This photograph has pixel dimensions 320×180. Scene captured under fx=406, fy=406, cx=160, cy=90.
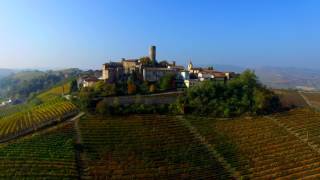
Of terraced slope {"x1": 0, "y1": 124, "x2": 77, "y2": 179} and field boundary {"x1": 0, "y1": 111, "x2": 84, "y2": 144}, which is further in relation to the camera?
field boundary {"x1": 0, "y1": 111, "x2": 84, "y2": 144}

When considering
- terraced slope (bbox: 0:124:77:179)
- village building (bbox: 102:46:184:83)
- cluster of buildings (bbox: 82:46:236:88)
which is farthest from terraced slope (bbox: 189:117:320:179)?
village building (bbox: 102:46:184:83)

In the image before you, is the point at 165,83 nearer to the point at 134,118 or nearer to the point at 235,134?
the point at 134,118

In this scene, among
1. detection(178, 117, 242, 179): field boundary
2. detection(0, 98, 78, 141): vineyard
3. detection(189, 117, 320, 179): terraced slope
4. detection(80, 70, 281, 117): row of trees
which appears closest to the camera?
detection(178, 117, 242, 179): field boundary

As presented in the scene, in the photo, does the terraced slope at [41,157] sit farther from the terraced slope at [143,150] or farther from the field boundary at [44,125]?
the field boundary at [44,125]

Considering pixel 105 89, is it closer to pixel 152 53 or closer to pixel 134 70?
pixel 134 70

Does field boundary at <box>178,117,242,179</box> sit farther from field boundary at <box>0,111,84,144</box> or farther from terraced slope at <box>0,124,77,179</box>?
terraced slope at <box>0,124,77,179</box>
